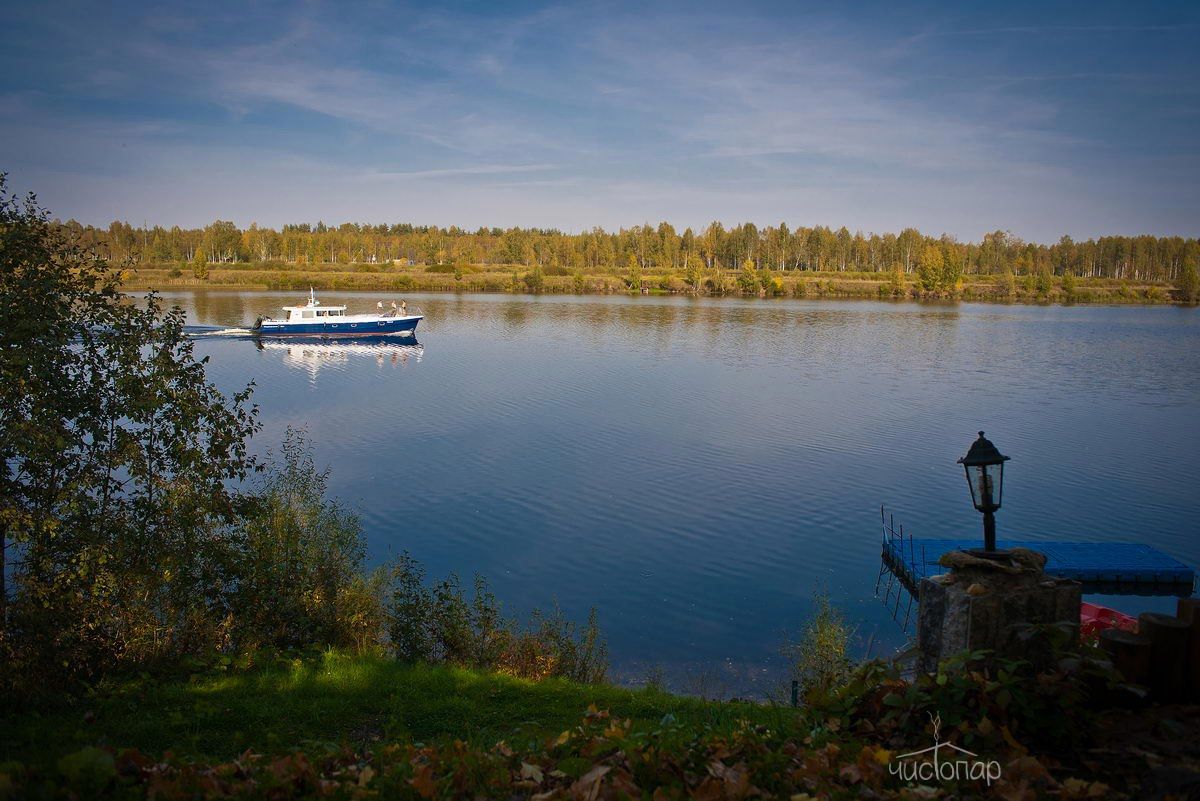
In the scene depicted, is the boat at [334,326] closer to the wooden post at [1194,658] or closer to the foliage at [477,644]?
the foliage at [477,644]

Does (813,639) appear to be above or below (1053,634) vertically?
below

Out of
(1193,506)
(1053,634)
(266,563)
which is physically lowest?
(1193,506)

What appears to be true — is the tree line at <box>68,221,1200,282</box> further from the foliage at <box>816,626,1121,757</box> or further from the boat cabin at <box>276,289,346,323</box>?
the foliage at <box>816,626,1121,757</box>

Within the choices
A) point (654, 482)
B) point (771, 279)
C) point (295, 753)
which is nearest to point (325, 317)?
point (654, 482)

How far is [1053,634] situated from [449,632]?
8594mm

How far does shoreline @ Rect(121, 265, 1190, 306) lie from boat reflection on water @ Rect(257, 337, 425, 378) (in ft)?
211

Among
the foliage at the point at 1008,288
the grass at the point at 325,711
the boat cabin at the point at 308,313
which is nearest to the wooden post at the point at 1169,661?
the grass at the point at 325,711

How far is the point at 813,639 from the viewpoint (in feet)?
42.9

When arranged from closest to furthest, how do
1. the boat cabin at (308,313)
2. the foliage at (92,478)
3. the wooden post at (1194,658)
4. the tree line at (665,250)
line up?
the wooden post at (1194,658) → the foliage at (92,478) → the boat cabin at (308,313) → the tree line at (665,250)

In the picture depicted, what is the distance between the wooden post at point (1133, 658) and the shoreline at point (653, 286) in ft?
397

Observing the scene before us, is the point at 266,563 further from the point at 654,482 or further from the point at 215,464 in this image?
the point at 654,482

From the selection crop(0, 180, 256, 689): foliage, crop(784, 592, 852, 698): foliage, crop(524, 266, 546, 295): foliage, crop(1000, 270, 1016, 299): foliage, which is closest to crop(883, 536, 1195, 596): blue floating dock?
crop(784, 592, 852, 698): foliage

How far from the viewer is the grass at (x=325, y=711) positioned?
25.6 ft

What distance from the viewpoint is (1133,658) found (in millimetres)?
5680
